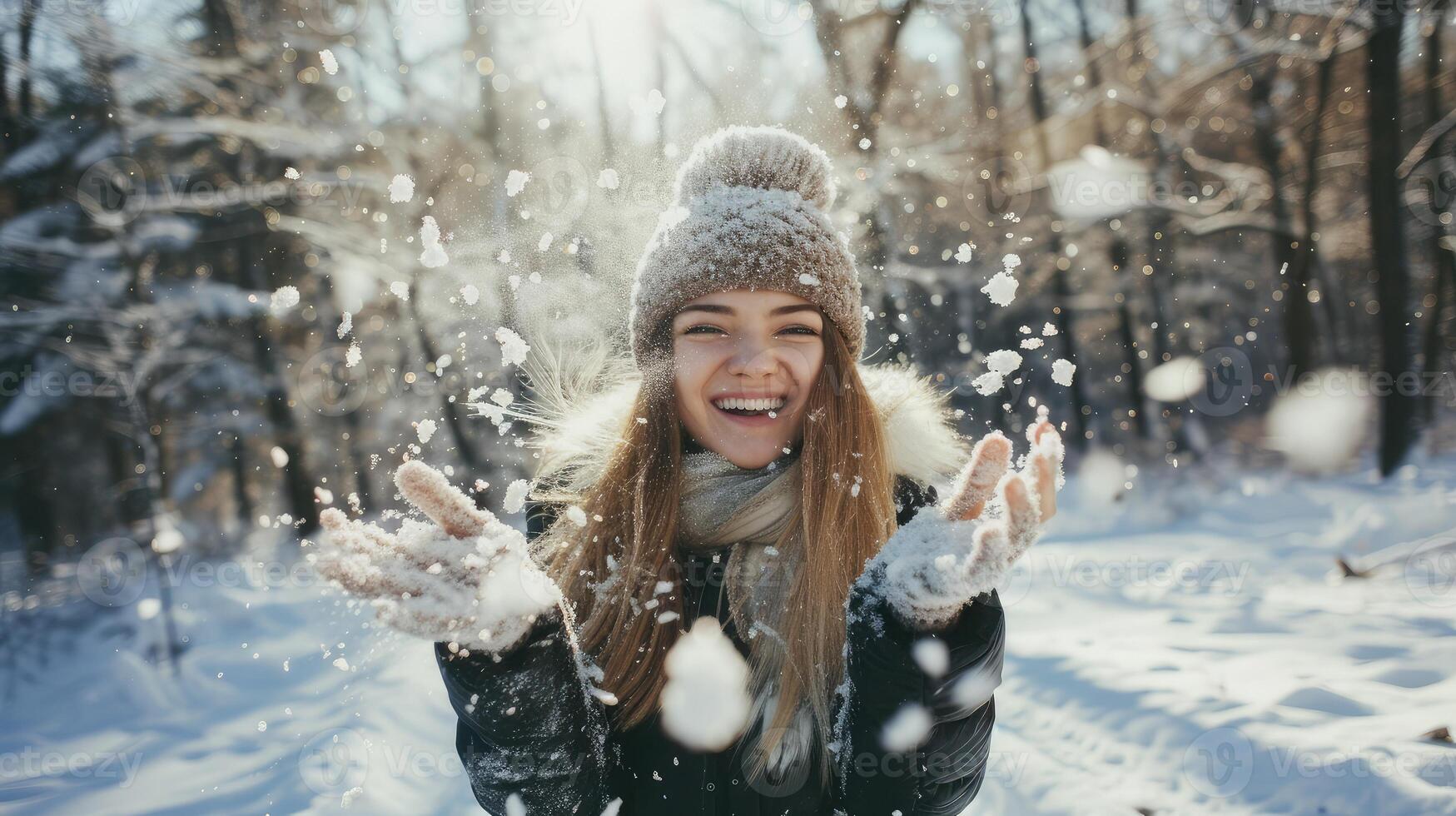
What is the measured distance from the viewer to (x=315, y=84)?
10469 mm

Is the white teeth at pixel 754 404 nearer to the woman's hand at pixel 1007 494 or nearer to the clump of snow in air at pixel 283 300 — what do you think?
the woman's hand at pixel 1007 494

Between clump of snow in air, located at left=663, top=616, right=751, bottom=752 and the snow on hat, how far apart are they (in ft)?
3.01

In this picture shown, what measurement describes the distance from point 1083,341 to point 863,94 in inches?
772

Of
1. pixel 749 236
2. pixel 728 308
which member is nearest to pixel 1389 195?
pixel 749 236

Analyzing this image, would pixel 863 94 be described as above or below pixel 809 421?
above

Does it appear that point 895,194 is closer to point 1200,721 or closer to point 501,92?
point 501,92

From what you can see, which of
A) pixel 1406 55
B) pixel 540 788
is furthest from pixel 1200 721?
pixel 1406 55

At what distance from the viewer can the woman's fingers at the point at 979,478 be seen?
4.67ft

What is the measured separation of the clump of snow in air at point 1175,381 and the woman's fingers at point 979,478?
1876 centimetres

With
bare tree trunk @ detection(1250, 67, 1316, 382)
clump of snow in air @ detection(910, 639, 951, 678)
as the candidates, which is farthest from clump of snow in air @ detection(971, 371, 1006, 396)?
bare tree trunk @ detection(1250, 67, 1316, 382)

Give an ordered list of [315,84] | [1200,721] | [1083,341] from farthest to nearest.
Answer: [1083,341] → [315,84] → [1200,721]

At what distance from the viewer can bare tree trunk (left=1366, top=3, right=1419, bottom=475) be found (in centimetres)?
891

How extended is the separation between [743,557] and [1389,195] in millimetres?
11220

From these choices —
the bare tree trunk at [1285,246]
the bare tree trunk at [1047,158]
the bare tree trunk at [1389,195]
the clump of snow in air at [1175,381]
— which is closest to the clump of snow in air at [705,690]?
the bare tree trunk at [1389,195]
